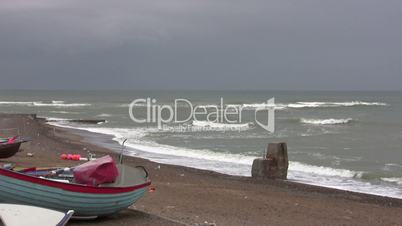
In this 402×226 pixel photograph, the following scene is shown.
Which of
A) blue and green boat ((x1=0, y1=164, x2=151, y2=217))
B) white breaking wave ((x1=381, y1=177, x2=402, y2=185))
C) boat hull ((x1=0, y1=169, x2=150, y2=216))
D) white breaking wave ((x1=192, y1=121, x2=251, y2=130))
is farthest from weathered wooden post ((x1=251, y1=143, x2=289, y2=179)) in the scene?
white breaking wave ((x1=192, y1=121, x2=251, y2=130))

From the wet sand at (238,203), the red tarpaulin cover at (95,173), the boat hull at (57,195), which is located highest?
the red tarpaulin cover at (95,173)

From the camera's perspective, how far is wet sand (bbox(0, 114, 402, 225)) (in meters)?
9.56

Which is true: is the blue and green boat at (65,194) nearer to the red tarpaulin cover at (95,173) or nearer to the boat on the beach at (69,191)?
the boat on the beach at (69,191)

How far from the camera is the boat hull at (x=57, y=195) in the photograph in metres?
7.61

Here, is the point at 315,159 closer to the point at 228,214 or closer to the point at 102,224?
the point at 228,214

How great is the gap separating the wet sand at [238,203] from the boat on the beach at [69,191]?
38cm

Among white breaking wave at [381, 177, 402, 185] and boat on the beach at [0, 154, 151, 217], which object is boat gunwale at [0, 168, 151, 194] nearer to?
boat on the beach at [0, 154, 151, 217]

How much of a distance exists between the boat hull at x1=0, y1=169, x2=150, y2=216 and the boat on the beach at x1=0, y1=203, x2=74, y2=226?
78 centimetres

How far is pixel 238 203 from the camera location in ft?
37.9

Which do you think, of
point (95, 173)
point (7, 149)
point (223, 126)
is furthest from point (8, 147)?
point (223, 126)

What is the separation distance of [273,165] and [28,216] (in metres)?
10.7

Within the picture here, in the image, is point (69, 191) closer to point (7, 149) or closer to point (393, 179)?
point (7, 149)

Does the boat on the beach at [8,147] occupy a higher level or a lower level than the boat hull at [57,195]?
lower

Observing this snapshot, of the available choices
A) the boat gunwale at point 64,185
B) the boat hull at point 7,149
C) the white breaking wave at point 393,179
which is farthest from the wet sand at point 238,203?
the white breaking wave at point 393,179
